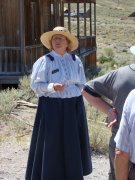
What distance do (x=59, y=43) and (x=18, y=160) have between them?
2280mm

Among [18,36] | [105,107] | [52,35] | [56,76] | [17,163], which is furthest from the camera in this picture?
[18,36]

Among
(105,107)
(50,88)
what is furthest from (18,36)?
(105,107)

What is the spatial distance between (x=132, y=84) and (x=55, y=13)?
51.6ft

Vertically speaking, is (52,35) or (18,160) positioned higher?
(52,35)

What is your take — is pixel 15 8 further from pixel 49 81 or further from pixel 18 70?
pixel 49 81

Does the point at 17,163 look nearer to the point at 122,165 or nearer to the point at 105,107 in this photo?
the point at 105,107

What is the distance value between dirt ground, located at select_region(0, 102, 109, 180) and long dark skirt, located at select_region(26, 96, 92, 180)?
1.01 meters

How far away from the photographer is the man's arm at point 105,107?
3.75m

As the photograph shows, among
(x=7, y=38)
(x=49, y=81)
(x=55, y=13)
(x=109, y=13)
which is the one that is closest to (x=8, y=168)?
(x=49, y=81)

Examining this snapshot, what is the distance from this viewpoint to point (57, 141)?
17.6ft

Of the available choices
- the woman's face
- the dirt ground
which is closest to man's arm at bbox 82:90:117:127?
the woman's face

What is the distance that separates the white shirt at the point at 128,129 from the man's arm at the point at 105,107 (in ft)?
2.61

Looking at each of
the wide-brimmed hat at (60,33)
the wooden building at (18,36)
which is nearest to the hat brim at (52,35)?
the wide-brimmed hat at (60,33)

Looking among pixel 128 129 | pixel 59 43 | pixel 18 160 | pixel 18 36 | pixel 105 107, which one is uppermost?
pixel 59 43
